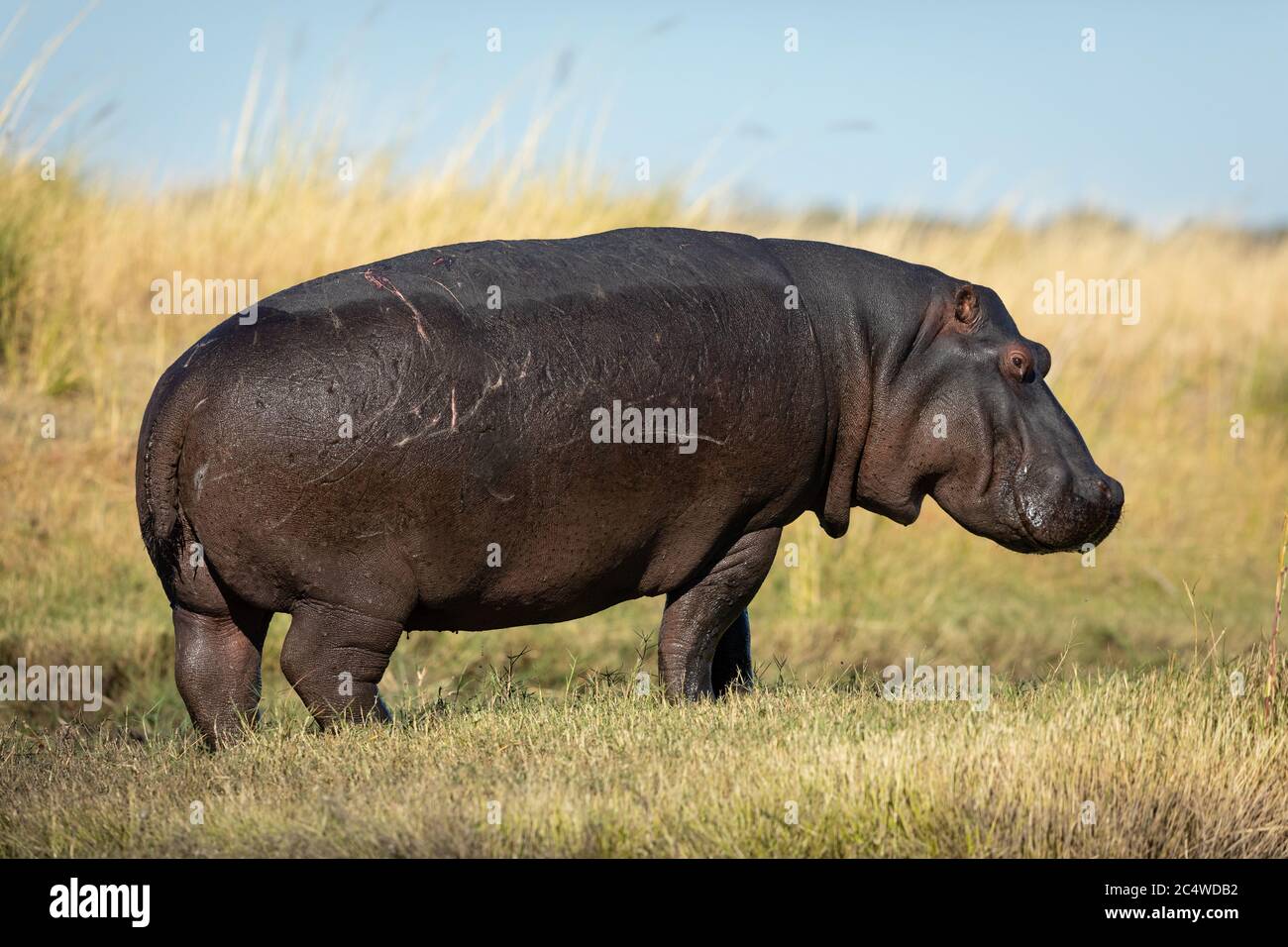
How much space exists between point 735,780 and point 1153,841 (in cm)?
128

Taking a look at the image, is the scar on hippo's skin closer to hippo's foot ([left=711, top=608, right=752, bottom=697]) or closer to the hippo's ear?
hippo's foot ([left=711, top=608, right=752, bottom=697])

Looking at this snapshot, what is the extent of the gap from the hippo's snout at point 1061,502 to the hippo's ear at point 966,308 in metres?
0.62

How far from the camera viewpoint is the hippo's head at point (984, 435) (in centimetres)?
634

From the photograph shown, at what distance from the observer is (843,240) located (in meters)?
14.6

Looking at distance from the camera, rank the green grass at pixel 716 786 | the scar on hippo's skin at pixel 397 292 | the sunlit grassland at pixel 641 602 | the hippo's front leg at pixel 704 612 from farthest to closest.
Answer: the sunlit grassland at pixel 641 602 → the hippo's front leg at pixel 704 612 → the scar on hippo's skin at pixel 397 292 → the green grass at pixel 716 786

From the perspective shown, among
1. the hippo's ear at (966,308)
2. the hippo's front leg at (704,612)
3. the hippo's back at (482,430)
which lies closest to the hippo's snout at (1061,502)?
the hippo's ear at (966,308)

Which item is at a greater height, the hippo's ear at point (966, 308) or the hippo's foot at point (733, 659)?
the hippo's ear at point (966, 308)

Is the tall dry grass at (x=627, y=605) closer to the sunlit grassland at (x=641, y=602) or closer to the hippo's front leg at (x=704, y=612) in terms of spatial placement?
the sunlit grassland at (x=641, y=602)

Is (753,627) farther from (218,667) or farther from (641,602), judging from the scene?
(218,667)

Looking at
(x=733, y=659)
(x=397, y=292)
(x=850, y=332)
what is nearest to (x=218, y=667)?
(x=397, y=292)

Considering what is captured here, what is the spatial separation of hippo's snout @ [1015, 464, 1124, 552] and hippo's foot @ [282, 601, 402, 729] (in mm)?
2510

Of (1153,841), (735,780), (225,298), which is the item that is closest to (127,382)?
(225,298)

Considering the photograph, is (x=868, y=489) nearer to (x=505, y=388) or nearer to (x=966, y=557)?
(x=505, y=388)

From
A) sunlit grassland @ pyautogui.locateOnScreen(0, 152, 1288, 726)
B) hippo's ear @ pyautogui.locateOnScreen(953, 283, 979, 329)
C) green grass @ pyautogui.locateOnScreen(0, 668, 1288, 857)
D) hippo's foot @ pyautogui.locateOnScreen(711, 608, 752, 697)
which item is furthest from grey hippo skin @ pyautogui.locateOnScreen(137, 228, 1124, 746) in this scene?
sunlit grassland @ pyautogui.locateOnScreen(0, 152, 1288, 726)
